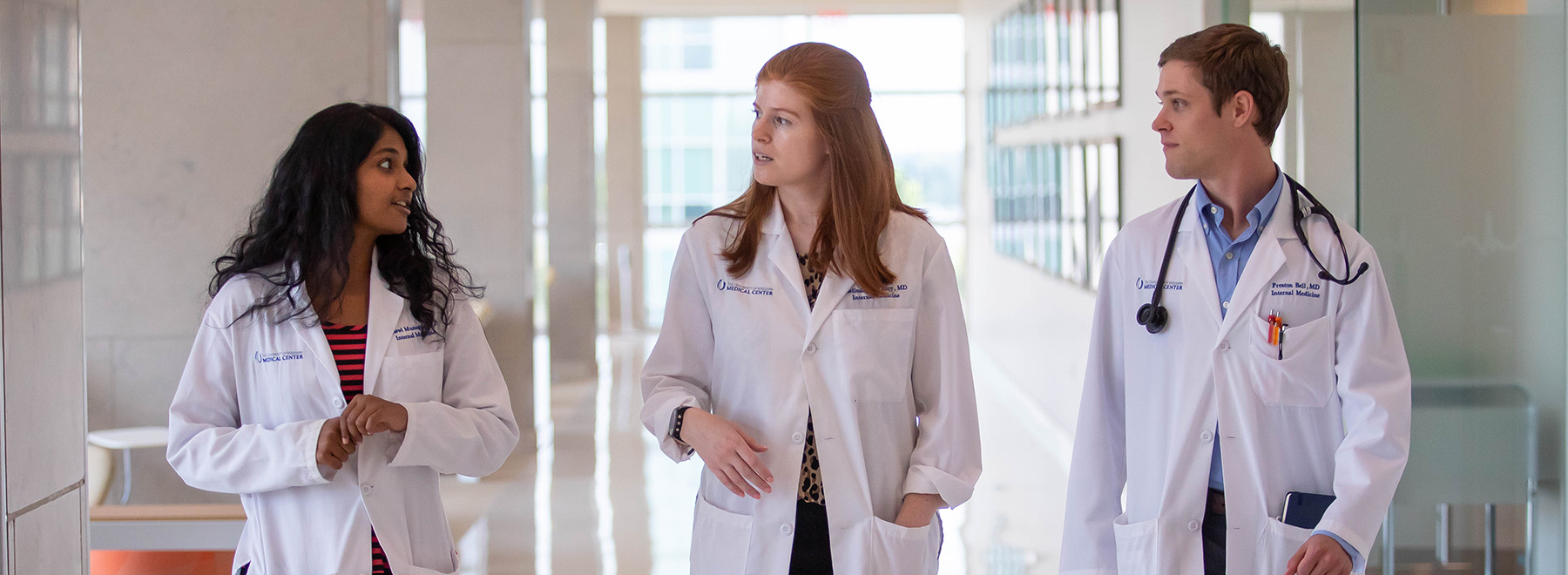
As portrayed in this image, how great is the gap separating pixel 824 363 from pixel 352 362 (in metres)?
0.79

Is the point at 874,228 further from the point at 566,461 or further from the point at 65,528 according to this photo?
the point at 566,461

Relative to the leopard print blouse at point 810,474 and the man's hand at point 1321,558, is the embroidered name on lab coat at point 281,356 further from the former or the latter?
the man's hand at point 1321,558

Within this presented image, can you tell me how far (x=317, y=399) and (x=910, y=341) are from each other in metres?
0.97

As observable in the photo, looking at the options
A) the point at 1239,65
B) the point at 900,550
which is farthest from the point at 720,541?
the point at 1239,65

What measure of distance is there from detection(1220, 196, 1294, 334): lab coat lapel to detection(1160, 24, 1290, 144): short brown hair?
16 centimetres

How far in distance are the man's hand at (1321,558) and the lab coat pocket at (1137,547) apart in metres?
0.21

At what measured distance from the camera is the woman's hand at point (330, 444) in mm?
1754

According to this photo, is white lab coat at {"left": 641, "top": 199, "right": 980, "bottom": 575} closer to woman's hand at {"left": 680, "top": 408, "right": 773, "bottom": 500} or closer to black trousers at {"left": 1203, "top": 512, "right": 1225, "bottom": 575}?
woman's hand at {"left": 680, "top": 408, "right": 773, "bottom": 500}

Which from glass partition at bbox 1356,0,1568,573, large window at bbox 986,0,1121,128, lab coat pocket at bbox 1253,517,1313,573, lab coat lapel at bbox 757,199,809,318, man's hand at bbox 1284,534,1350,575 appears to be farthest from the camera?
large window at bbox 986,0,1121,128

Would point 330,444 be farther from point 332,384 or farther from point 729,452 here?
point 729,452

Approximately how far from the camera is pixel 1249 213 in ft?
6.10

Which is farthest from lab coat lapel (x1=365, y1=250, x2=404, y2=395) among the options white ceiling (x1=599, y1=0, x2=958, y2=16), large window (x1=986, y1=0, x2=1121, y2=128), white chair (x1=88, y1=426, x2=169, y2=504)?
white ceiling (x1=599, y1=0, x2=958, y2=16)

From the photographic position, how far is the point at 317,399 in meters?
1.86

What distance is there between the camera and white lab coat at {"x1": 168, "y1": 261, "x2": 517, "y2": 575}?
1.82 metres
